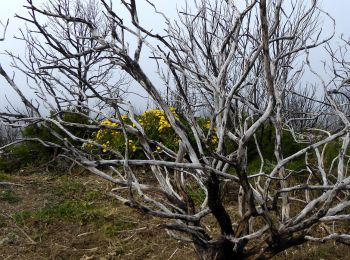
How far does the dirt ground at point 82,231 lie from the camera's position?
399 cm

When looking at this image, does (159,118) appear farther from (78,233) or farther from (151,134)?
(78,233)

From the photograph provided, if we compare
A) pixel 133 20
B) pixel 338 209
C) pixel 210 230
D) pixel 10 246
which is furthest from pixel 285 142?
pixel 133 20

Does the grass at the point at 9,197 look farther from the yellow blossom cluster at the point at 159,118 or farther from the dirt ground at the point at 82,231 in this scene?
the yellow blossom cluster at the point at 159,118

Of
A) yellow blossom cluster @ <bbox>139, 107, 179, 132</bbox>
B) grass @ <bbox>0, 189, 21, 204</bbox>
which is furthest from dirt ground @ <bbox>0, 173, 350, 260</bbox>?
yellow blossom cluster @ <bbox>139, 107, 179, 132</bbox>

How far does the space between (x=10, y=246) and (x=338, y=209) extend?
3226 millimetres

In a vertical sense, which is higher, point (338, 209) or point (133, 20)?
Result: point (133, 20)

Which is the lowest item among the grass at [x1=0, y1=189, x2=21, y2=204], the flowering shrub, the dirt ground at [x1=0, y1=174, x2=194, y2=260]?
the dirt ground at [x1=0, y1=174, x2=194, y2=260]

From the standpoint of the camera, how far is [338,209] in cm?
212

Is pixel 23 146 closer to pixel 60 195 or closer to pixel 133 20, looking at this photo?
pixel 60 195

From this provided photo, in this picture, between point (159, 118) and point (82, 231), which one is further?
point (159, 118)

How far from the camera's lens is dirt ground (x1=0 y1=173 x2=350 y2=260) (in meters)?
3.99

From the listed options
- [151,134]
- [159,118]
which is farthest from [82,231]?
[159,118]

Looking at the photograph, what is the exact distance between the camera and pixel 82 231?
15.0 ft

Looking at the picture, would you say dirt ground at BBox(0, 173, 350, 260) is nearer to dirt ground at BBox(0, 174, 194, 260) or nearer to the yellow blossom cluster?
dirt ground at BBox(0, 174, 194, 260)
